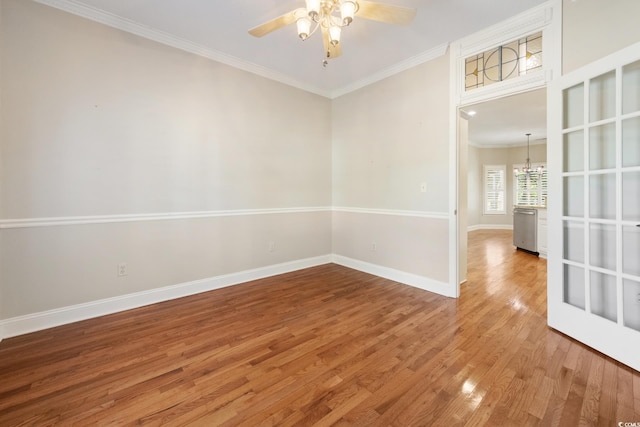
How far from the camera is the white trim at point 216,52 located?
2506mm

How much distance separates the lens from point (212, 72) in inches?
131

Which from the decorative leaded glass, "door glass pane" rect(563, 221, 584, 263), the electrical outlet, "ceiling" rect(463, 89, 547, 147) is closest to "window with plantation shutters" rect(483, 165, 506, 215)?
"ceiling" rect(463, 89, 547, 147)

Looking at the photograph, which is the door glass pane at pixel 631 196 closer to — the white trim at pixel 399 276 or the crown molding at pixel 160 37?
the white trim at pixel 399 276

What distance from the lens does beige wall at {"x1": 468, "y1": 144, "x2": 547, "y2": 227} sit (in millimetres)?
→ 8665

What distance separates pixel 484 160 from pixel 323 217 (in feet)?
23.5

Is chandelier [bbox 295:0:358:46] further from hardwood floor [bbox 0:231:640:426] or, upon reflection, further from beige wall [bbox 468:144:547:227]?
beige wall [bbox 468:144:547:227]

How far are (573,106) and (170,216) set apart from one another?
13.3ft

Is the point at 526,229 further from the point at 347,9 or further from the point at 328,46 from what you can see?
the point at 347,9

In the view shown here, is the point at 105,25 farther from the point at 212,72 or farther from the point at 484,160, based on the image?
the point at 484,160

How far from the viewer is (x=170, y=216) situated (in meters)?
3.08

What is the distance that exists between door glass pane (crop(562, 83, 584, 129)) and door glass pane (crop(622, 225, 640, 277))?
2.98 feet

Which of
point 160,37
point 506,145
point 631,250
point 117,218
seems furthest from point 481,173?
point 117,218

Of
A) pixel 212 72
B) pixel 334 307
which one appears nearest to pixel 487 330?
pixel 334 307

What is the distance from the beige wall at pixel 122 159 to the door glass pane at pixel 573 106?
3.18 metres
